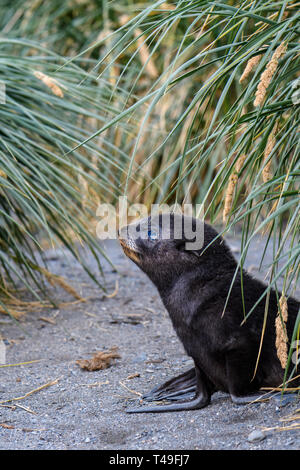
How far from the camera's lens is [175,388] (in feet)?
9.96

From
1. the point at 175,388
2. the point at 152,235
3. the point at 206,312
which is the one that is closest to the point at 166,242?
the point at 152,235

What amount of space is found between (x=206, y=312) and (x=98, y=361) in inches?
30.1

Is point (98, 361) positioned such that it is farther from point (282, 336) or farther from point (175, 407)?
point (282, 336)

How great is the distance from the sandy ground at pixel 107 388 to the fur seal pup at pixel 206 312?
113mm

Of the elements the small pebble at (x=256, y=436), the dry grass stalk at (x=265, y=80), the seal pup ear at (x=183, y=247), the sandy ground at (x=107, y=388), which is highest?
the dry grass stalk at (x=265, y=80)

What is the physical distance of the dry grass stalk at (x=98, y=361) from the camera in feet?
10.9

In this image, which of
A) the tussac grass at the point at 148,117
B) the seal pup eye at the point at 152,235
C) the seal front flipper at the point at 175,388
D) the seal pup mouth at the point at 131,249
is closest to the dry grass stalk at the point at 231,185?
the tussac grass at the point at 148,117

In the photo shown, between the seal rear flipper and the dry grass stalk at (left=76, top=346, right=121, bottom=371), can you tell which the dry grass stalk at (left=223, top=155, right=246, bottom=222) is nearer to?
the seal rear flipper

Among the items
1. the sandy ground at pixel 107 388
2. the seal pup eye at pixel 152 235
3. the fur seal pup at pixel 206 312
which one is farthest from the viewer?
the seal pup eye at pixel 152 235

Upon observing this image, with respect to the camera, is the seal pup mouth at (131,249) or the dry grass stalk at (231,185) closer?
the dry grass stalk at (231,185)

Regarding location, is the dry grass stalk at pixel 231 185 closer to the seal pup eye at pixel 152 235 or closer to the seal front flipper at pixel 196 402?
the seal pup eye at pixel 152 235

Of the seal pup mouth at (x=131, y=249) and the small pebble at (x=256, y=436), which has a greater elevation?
the seal pup mouth at (x=131, y=249)

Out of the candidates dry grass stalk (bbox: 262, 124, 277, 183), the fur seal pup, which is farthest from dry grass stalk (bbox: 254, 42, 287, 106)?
the fur seal pup

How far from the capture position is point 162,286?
10.1 ft
